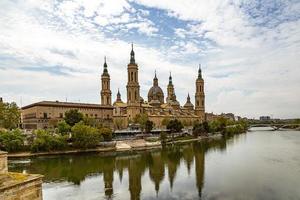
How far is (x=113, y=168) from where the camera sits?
3494 centimetres

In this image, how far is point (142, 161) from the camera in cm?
4066

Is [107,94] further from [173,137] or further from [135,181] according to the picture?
[135,181]

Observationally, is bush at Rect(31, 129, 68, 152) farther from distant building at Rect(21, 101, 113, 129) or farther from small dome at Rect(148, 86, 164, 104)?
small dome at Rect(148, 86, 164, 104)

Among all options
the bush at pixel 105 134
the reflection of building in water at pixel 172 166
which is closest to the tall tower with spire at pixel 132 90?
the bush at pixel 105 134

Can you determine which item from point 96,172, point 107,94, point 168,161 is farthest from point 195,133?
point 96,172

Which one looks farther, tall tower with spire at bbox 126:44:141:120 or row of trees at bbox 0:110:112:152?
tall tower with spire at bbox 126:44:141:120

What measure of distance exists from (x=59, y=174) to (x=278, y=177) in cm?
2079

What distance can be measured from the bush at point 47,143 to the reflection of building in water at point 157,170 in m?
14.7

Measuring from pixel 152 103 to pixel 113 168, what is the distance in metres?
69.7

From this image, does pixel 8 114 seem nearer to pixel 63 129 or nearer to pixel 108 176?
pixel 63 129

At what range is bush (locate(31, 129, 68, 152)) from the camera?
4581 cm

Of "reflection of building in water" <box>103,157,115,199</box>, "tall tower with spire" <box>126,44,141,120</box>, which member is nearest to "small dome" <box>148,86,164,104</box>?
"tall tower with spire" <box>126,44,141,120</box>

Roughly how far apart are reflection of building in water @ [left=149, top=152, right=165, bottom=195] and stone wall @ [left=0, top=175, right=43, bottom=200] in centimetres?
1397

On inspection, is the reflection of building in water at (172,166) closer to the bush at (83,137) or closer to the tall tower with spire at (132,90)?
the bush at (83,137)
